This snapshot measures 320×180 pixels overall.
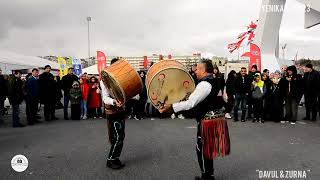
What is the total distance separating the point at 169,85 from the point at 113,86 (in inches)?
41.1

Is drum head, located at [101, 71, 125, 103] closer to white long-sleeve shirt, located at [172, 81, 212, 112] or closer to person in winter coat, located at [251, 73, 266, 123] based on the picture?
white long-sleeve shirt, located at [172, 81, 212, 112]

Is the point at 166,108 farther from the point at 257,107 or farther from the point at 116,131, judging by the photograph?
the point at 257,107

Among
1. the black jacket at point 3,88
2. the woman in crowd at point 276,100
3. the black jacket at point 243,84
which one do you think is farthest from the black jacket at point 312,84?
the black jacket at point 3,88

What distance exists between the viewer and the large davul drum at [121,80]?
552 cm

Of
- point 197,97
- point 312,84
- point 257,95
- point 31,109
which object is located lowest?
point 31,109

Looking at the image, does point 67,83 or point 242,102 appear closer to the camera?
point 242,102

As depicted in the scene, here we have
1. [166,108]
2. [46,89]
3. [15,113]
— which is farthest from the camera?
[46,89]

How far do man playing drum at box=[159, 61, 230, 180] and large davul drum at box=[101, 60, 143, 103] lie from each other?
0.85 m

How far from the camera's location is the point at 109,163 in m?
5.94

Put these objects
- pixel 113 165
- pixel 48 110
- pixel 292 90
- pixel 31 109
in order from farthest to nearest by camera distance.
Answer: pixel 48 110 → pixel 292 90 → pixel 31 109 → pixel 113 165

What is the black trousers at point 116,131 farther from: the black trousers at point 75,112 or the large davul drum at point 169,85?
the black trousers at point 75,112

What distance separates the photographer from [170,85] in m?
5.13

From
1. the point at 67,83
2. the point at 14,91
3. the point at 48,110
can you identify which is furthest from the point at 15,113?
the point at 67,83

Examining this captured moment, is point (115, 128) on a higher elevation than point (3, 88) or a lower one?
lower
